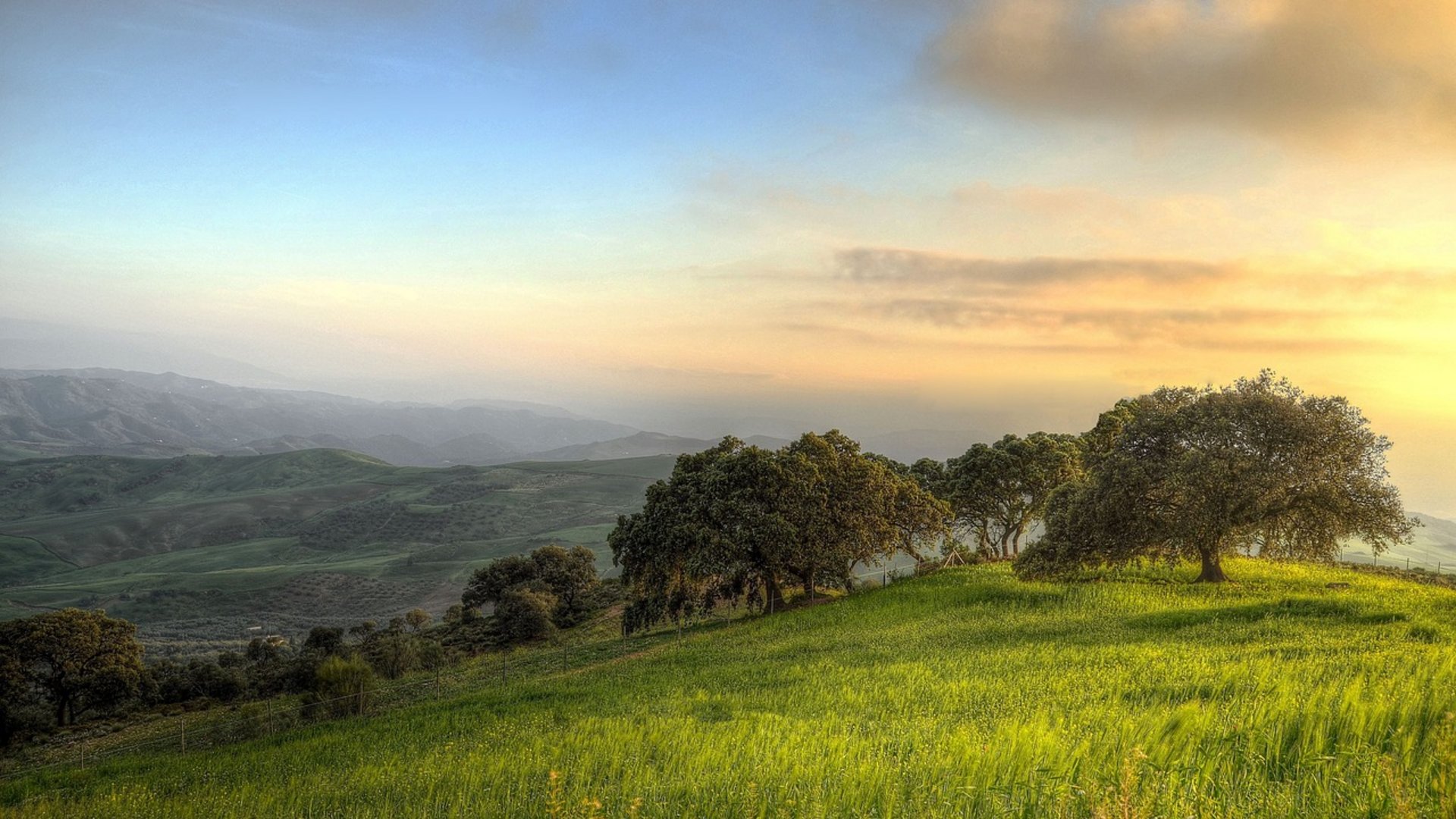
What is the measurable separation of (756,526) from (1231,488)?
22.8 m

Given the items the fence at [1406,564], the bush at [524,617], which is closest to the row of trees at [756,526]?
the bush at [524,617]

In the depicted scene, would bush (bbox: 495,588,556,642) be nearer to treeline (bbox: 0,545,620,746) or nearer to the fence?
treeline (bbox: 0,545,620,746)

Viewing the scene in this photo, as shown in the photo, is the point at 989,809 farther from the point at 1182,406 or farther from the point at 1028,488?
the point at 1028,488

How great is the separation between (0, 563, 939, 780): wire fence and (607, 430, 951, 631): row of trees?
2.28 m

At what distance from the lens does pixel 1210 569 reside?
105 ft

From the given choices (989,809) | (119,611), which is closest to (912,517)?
(989,809)

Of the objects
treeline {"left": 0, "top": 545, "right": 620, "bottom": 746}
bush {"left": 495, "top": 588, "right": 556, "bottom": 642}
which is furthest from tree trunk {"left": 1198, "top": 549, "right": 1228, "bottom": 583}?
bush {"left": 495, "top": 588, "right": 556, "bottom": 642}

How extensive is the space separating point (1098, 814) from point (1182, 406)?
113 ft

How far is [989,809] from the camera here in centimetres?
588

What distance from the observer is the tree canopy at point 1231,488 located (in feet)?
92.7

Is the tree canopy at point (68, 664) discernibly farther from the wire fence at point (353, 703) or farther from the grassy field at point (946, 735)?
the grassy field at point (946, 735)

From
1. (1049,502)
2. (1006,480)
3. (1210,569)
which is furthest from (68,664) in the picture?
(1210,569)

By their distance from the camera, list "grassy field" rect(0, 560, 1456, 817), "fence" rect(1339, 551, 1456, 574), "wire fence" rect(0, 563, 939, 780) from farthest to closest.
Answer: "fence" rect(1339, 551, 1456, 574)
"wire fence" rect(0, 563, 939, 780)
"grassy field" rect(0, 560, 1456, 817)

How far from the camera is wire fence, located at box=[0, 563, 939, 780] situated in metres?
26.3
